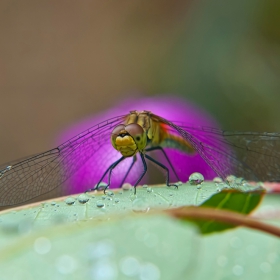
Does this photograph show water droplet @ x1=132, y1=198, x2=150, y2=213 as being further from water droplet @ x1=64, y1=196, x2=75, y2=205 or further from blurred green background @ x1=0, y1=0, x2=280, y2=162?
blurred green background @ x1=0, y1=0, x2=280, y2=162

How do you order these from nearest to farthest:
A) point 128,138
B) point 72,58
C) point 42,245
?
point 42,245, point 128,138, point 72,58

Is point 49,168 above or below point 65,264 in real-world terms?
below

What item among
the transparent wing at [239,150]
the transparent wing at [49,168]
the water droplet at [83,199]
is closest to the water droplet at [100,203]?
the water droplet at [83,199]

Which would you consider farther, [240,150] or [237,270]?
[240,150]

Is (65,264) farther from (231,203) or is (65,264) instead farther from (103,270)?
(231,203)

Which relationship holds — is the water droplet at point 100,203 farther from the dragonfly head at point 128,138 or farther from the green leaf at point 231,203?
the dragonfly head at point 128,138

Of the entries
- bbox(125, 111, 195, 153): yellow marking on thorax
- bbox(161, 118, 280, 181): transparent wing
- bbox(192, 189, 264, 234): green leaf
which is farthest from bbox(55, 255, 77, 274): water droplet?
bbox(125, 111, 195, 153): yellow marking on thorax

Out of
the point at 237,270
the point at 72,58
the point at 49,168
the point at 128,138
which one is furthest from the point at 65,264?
the point at 72,58
